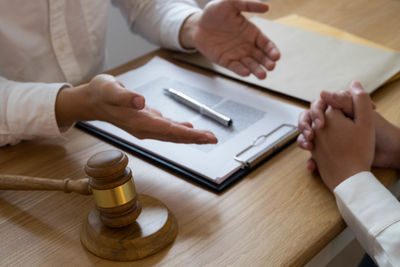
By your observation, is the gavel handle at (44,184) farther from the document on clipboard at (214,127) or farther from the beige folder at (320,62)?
the beige folder at (320,62)

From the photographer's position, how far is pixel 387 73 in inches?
38.1

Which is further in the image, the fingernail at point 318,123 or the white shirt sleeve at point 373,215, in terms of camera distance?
the fingernail at point 318,123

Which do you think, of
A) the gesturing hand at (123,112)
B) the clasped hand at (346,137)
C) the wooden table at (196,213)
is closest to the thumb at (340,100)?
the clasped hand at (346,137)

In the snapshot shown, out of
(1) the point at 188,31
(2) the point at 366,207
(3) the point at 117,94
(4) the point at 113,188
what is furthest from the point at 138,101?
(1) the point at 188,31

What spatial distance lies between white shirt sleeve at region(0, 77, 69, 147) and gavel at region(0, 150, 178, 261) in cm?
25

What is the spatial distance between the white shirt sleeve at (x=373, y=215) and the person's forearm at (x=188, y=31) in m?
0.61

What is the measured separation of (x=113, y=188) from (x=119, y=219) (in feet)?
0.16

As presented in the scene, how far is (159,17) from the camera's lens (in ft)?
4.11

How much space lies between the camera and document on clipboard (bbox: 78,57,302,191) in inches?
29.4

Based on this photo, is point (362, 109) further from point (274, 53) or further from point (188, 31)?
point (188, 31)

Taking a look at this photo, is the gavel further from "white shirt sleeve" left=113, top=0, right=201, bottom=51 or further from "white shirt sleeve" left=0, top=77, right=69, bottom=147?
"white shirt sleeve" left=113, top=0, right=201, bottom=51

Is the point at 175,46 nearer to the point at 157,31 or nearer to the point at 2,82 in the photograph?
the point at 157,31

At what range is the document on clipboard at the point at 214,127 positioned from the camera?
75cm

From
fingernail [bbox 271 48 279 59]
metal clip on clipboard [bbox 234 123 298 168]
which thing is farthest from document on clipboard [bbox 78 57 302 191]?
fingernail [bbox 271 48 279 59]
